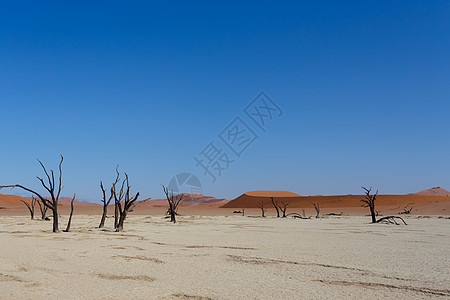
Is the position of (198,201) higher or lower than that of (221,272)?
higher

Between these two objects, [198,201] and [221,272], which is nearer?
[221,272]

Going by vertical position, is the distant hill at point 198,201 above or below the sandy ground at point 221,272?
above

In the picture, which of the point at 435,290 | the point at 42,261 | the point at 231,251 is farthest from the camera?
the point at 231,251

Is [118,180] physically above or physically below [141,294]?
above

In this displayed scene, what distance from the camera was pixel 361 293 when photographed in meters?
3.87

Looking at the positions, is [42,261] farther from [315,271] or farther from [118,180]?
[118,180]

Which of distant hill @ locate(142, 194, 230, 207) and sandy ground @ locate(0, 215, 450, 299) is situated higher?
distant hill @ locate(142, 194, 230, 207)

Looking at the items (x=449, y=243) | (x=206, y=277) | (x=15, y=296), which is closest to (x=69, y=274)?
(x=15, y=296)

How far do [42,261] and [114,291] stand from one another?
231 cm

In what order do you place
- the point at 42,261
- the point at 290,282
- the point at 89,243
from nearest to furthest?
the point at 290,282, the point at 42,261, the point at 89,243

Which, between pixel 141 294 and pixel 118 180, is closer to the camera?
pixel 141 294

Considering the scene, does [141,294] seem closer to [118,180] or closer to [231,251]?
[231,251]

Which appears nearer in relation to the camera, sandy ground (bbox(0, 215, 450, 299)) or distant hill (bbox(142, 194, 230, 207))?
sandy ground (bbox(0, 215, 450, 299))

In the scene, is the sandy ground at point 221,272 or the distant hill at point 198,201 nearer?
the sandy ground at point 221,272
